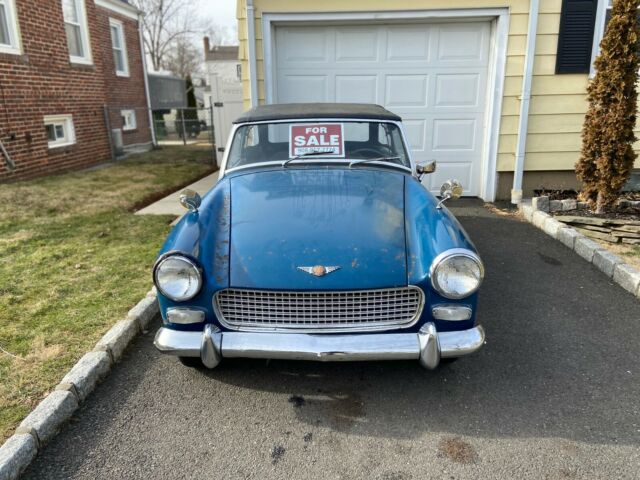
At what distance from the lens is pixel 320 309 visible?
8.11ft

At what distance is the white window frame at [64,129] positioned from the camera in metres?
9.50

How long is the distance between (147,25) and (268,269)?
141 ft

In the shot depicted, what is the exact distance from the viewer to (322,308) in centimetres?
247

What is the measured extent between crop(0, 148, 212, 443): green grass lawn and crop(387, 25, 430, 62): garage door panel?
4.00 meters

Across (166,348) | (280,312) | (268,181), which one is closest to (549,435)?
(280,312)

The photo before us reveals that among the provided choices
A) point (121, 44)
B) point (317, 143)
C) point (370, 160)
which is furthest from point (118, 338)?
point (121, 44)

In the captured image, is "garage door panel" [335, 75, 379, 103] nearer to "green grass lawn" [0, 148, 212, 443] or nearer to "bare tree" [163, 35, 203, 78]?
"green grass lawn" [0, 148, 212, 443]

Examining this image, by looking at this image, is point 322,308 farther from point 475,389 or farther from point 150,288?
point 150,288

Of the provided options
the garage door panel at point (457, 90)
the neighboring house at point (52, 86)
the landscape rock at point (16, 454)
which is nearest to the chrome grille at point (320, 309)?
the landscape rock at point (16, 454)

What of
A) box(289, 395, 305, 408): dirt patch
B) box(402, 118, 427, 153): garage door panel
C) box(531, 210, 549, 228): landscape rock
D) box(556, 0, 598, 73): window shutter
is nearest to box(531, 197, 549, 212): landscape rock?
box(531, 210, 549, 228): landscape rock

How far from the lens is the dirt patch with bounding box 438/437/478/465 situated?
2.19 metres

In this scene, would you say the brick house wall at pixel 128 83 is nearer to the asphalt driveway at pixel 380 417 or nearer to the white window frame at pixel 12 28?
the white window frame at pixel 12 28

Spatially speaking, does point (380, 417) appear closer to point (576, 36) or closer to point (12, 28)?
point (576, 36)

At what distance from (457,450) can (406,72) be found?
5.74m
